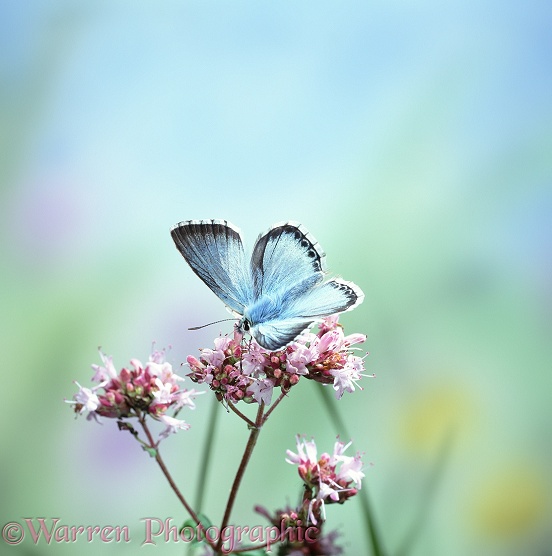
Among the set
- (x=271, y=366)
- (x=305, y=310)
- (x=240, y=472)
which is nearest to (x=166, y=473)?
(x=240, y=472)

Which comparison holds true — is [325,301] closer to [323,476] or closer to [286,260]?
[286,260]

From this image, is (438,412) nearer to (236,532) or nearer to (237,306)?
(236,532)

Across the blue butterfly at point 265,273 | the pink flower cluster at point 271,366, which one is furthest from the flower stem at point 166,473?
the blue butterfly at point 265,273

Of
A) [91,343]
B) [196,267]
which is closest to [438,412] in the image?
[91,343]

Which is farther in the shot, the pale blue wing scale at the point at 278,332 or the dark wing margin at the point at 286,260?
the dark wing margin at the point at 286,260

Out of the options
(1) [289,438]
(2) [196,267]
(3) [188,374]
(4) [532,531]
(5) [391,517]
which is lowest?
(4) [532,531]

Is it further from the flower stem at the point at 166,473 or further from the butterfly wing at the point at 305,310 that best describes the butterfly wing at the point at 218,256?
the flower stem at the point at 166,473

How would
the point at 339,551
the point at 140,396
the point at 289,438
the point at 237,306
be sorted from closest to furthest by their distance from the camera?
the point at 140,396, the point at 237,306, the point at 339,551, the point at 289,438
